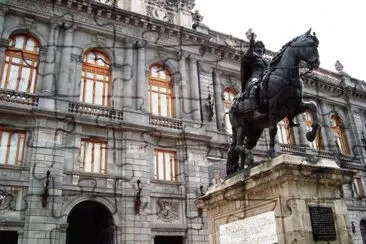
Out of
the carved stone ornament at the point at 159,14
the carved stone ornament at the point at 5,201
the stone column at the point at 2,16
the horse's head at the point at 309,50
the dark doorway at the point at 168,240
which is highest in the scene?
the carved stone ornament at the point at 159,14

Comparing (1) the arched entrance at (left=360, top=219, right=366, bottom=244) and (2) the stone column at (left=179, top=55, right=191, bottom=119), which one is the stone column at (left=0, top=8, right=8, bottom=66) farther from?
(1) the arched entrance at (left=360, top=219, right=366, bottom=244)

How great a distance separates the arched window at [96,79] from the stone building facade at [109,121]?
6 cm

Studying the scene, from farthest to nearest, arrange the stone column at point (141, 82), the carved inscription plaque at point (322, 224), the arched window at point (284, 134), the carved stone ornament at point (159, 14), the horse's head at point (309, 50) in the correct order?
1. the arched window at point (284, 134)
2. the carved stone ornament at point (159, 14)
3. the stone column at point (141, 82)
4. the horse's head at point (309, 50)
5. the carved inscription plaque at point (322, 224)

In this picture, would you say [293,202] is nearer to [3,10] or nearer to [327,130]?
[3,10]

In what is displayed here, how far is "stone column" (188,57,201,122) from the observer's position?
2081 cm

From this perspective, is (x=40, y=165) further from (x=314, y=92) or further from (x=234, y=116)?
(x=314, y=92)

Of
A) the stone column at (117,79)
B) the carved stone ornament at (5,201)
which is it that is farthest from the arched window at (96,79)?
the carved stone ornament at (5,201)

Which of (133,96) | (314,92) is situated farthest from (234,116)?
(314,92)

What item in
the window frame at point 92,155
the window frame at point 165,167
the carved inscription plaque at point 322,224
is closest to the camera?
the carved inscription plaque at point 322,224

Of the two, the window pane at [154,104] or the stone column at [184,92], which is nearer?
the window pane at [154,104]

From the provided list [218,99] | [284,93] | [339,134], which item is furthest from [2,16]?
[339,134]

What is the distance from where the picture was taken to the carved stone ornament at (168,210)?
17578mm

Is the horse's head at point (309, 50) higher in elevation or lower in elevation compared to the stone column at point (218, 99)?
lower

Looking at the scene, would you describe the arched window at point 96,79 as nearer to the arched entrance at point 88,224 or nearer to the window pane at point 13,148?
the window pane at point 13,148
